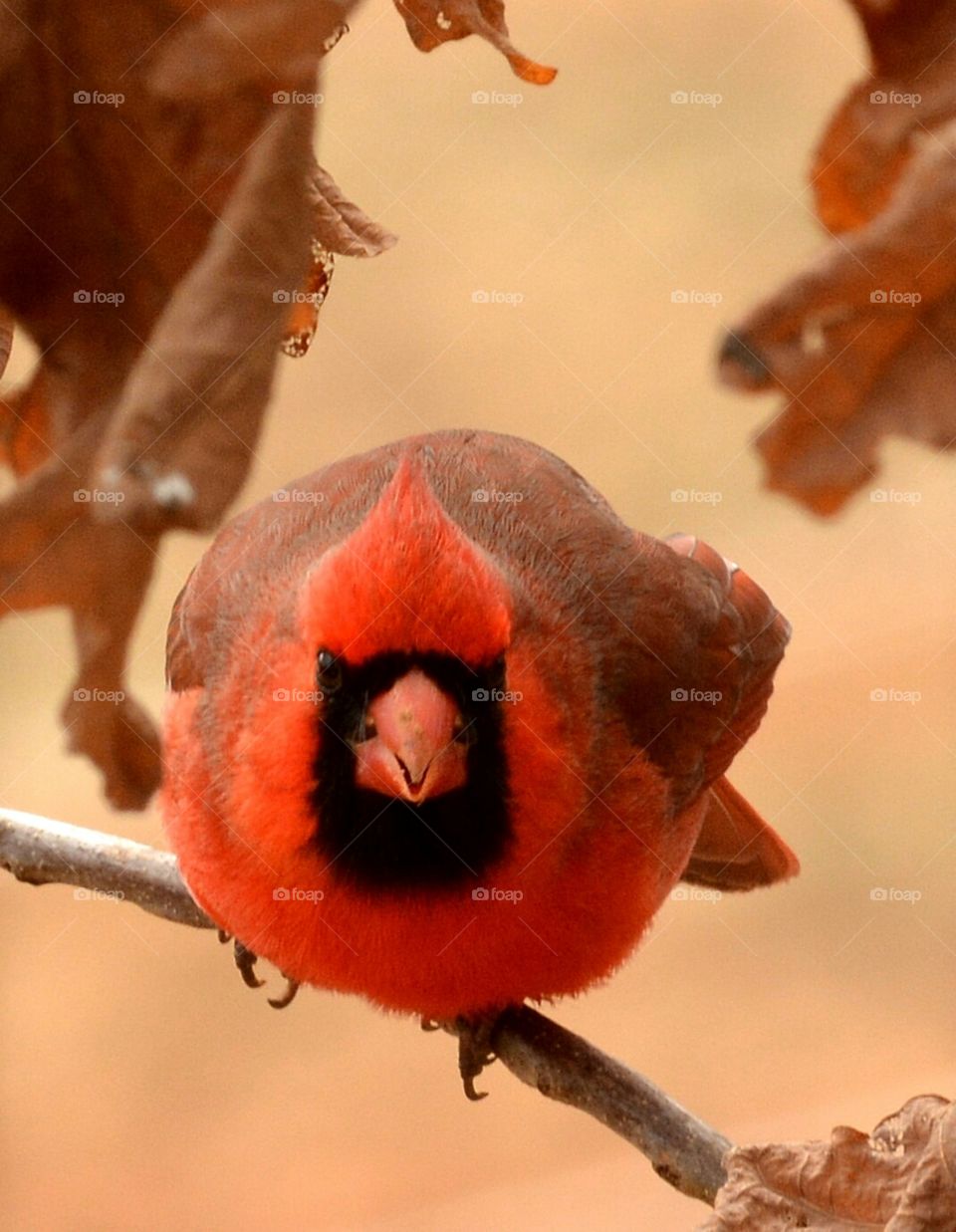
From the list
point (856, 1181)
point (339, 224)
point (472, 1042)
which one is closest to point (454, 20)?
point (339, 224)

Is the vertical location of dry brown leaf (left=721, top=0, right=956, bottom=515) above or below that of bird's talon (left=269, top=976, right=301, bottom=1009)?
above

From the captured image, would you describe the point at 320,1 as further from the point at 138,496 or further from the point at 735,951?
the point at 735,951

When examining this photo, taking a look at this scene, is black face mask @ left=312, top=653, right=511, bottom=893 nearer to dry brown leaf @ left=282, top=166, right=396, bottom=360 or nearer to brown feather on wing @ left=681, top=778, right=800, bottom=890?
dry brown leaf @ left=282, top=166, right=396, bottom=360

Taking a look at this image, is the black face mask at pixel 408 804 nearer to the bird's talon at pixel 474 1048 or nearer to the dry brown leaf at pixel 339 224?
the bird's talon at pixel 474 1048

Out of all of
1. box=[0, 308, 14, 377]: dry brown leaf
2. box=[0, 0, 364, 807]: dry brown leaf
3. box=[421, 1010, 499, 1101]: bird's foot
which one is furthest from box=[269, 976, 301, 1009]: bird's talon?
box=[0, 308, 14, 377]: dry brown leaf

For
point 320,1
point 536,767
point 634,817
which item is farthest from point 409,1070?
point 320,1

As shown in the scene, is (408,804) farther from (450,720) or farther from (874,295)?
(874,295)
